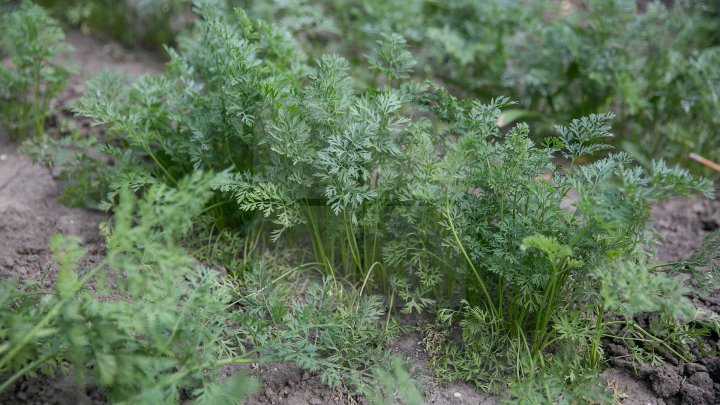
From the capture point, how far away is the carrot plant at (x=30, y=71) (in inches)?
127

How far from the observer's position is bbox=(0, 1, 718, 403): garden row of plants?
2059 millimetres

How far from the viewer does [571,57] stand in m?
3.90

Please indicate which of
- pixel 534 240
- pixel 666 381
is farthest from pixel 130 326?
pixel 666 381

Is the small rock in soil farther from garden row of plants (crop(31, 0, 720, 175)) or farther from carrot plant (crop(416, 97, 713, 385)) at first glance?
garden row of plants (crop(31, 0, 720, 175))

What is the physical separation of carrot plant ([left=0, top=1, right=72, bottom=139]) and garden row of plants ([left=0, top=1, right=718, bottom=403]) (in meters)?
0.10

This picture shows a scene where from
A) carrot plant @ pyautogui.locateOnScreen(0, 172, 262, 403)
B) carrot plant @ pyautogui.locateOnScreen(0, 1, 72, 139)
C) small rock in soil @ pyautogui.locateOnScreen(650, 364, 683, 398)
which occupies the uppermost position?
carrot plant @ pyautogui.locateOnScreen(0, 1, 72, 139)

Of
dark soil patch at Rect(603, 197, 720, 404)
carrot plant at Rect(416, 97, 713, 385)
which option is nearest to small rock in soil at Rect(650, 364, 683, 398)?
dark soil patch at Rect(603, 197, 720, 404)

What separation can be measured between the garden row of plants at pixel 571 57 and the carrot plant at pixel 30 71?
88 cm

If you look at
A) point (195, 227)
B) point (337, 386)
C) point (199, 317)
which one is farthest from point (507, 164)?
point (195, 227)

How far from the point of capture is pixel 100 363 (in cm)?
191

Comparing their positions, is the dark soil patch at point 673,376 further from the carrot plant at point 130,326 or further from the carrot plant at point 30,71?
the carrot plant at point 30,71

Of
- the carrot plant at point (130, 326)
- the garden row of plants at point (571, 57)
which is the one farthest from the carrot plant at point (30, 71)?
the carrot plant at point (130, 326)

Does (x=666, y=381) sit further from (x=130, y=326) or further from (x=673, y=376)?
(x=130, y=326)

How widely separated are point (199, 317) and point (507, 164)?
46.0 inches
